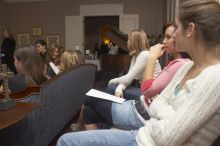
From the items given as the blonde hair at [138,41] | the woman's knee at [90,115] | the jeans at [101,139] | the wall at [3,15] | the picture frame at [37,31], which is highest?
the wall at [3,15]

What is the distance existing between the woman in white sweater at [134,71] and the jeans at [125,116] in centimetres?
64

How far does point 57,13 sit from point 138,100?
769cm

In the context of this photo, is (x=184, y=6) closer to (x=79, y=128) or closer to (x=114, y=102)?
(x=114, y=102)

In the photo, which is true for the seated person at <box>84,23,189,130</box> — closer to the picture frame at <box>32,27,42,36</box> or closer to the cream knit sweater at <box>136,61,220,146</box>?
the cream knit sweater at <box>136,61,220,146</box>

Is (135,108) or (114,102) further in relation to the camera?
(114,102)

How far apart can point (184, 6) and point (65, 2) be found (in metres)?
8.29

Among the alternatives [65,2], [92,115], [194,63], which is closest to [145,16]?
[65,2]

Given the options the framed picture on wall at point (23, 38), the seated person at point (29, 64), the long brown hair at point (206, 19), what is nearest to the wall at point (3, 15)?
the framed picture on wall at point (23, 38)

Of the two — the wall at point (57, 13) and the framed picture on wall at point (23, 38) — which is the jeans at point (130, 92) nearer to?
the wall at point (57, 13)

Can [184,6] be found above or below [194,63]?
above

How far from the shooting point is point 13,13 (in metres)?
9.56

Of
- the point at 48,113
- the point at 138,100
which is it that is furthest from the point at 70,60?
the point at 138,100

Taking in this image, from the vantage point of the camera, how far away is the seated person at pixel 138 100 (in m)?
1.75

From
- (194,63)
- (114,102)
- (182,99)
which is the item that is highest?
(194,63)
